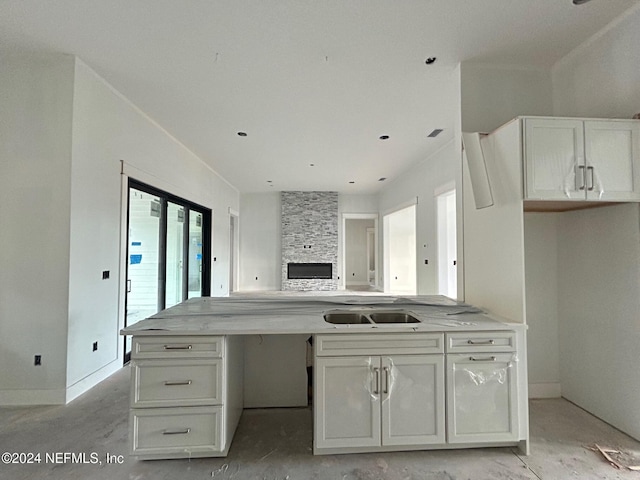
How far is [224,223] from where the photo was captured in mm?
7219

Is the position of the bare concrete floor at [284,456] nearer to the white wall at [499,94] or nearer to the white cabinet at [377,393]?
the white cabinet at [377,393]

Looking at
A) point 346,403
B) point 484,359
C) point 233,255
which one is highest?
point 233,255

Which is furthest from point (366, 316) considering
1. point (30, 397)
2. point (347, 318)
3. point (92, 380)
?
point (30, 397)

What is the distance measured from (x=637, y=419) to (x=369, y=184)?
250 inches

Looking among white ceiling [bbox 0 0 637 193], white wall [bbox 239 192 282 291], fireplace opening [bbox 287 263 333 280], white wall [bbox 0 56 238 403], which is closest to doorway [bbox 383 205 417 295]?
fireplace opening [bbox 287 263 333 280]

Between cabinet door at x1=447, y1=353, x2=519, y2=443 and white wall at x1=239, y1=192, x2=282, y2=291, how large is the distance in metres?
7.25

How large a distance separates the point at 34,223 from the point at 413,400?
3326 mm

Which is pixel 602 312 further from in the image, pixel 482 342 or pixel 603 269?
pixel 482 342

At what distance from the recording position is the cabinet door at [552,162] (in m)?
1.93

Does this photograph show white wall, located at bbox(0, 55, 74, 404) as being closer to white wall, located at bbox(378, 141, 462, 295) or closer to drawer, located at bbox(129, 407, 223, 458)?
drawer, located at bbox(129, 407, 223, 458)

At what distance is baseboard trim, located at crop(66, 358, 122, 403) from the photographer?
2.53 metres

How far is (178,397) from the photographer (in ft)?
5.73

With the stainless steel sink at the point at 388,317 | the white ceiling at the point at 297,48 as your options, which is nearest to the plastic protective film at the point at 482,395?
the stainless steel sink at the point at 388,317

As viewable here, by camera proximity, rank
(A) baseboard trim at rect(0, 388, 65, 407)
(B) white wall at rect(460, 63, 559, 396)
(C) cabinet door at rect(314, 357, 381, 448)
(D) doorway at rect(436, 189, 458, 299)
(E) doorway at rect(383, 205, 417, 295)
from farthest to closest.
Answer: (E) doorway at rect(383, 205, 417, 295), (D) doorway at rect(436, 189, 458, 299), (B) white wall at rect(460, 63, 559, 396), (A) baseboard trim at rect(0, 388, 65, 407), (C) cabinet door at rect(314, 357, 381, 448)
